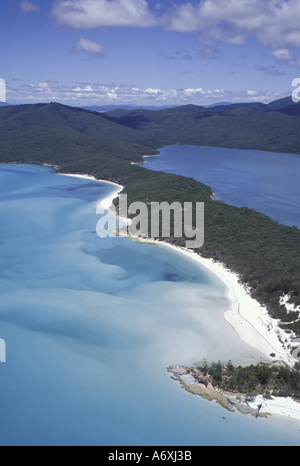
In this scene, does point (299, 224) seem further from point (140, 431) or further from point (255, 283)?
point (140, 431)

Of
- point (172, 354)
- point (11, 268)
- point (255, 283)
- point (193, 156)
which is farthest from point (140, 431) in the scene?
point (193, 156)

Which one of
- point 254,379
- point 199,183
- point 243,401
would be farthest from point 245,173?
point 243,401

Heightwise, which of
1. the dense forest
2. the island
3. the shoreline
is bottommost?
the shoreline

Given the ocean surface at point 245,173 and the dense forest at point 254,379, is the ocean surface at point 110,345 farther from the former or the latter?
the ocean surface at point 245,173

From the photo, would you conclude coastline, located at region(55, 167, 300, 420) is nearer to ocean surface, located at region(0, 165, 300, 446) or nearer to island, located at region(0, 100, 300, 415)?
island, located at region(0, 100, 300, 415)

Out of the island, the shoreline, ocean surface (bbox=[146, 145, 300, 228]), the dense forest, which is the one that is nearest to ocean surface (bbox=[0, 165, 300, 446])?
the shoreline

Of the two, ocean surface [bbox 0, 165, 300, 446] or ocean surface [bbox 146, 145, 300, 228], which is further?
ocean surface [bbox 146, 145, 300, 228]

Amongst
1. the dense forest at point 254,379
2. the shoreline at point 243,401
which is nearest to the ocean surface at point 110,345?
the shoreline at point 243,401
